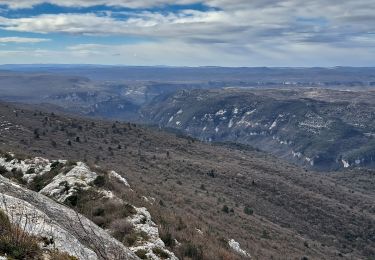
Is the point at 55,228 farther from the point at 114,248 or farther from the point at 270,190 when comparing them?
the point at 270,190

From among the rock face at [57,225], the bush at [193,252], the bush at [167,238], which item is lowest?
the bush at [193,252]

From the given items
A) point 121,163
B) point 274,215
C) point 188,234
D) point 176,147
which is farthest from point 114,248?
point 176,147

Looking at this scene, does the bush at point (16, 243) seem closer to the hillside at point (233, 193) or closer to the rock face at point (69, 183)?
the rock face at point (69, 183)

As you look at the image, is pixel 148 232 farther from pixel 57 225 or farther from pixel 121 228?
pixel 57 225

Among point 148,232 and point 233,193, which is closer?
point 148,232

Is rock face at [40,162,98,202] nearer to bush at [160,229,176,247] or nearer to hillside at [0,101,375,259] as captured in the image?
bush at [160,229,176,247]

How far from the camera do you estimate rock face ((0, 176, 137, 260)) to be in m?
11.6

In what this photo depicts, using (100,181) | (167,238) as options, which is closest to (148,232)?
(167,238)

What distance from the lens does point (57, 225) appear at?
12648 mm

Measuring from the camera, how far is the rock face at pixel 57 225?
11.6 metres

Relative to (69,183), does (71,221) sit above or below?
above

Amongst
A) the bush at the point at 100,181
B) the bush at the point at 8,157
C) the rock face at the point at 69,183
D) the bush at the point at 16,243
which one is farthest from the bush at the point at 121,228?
the bush at the point at 8,157

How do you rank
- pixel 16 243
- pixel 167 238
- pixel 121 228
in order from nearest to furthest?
pixel 16 243, pixel 121 228, pixel 167 238

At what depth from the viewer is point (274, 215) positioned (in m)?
75.7
